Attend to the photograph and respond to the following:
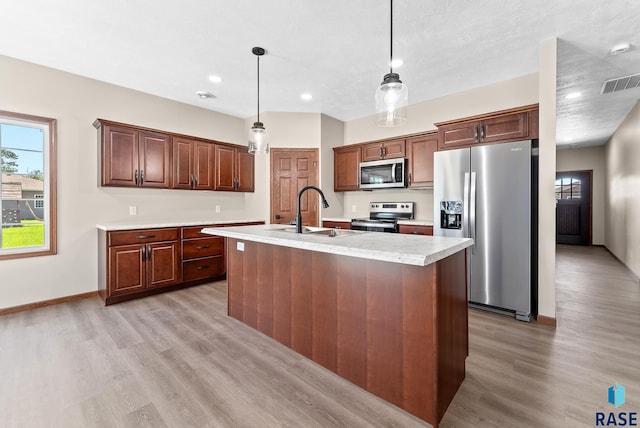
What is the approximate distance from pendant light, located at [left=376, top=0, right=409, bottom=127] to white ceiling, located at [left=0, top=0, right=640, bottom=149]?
2.87 feet

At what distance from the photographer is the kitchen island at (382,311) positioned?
1477 mm

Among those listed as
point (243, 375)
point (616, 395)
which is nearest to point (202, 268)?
point (243, 375)

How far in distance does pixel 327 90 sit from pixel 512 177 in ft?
8.41

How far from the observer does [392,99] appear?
1911 millimetres

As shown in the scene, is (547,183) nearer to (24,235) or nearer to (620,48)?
(620,48)

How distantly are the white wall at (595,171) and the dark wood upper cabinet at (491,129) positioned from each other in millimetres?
6477

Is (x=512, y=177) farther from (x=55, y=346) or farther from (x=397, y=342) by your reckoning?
(x=55, y=346)

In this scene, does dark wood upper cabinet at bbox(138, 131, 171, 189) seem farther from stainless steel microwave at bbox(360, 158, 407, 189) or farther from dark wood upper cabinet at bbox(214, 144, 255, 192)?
stainless steel microwave at bbox(360, 158, 407, 189)

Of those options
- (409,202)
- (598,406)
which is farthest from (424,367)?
(409,202)

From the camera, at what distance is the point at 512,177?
292cm

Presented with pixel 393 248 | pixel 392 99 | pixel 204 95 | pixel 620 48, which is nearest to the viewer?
pixel 393 248

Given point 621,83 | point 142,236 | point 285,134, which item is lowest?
point 142,236

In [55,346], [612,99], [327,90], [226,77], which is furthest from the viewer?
[612,99]

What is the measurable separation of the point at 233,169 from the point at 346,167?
195 cm
